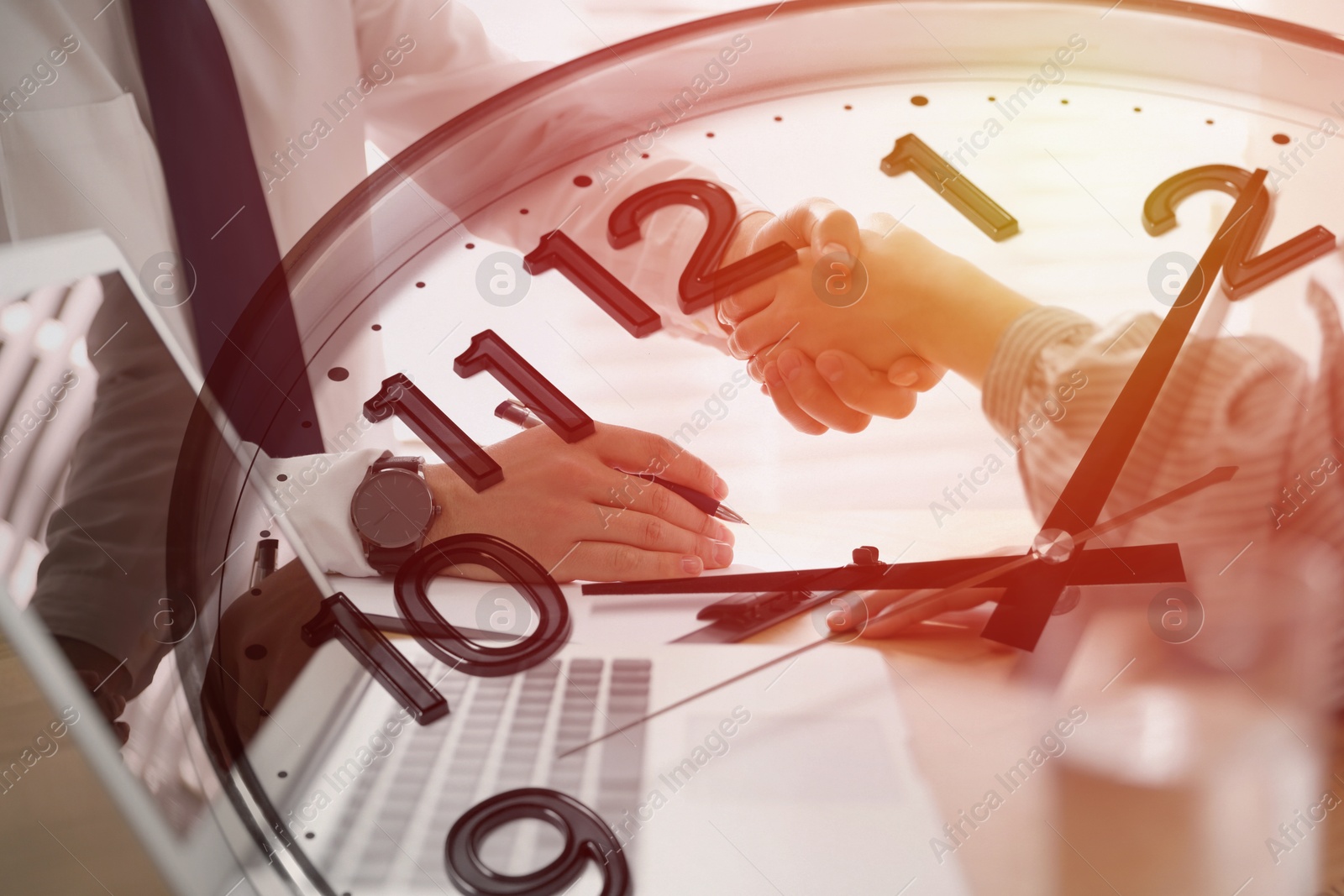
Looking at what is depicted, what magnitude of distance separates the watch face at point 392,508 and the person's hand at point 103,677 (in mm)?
154

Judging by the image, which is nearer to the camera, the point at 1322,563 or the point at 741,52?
the point at 1322,563

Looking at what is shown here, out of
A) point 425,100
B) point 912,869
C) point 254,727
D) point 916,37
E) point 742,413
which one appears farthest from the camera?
point 425,100

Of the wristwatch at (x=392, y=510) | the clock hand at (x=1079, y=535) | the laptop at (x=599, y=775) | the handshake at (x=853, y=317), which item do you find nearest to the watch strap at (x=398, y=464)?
the wristwatch at (x=392, y=510)

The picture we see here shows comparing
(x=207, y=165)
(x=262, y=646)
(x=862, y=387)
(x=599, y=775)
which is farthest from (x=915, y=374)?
(x=207, y=165)

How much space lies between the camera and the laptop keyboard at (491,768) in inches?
18.3

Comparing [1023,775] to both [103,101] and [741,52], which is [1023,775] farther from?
[103,101]

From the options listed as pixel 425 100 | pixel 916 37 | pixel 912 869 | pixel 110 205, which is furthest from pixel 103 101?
pixel 912 869

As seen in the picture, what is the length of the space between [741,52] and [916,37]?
0.47 ft

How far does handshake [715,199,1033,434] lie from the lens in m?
0.68

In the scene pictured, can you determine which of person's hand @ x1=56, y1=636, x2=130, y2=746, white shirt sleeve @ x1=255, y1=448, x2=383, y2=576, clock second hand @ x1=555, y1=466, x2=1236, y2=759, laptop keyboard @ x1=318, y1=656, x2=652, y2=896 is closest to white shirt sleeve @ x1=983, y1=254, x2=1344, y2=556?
clock second hand @ x1=555, y1=466, x2=1236, y2=759

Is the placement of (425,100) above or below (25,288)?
above

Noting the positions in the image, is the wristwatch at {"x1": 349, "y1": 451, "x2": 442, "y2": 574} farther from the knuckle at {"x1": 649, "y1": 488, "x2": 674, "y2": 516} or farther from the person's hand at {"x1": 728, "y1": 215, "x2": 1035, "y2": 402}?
the person's hand at {"x1": 728, "y1": 215, "x2": 1035, "y2": 402}

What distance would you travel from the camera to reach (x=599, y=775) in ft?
1.61

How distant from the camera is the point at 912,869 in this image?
444mm
